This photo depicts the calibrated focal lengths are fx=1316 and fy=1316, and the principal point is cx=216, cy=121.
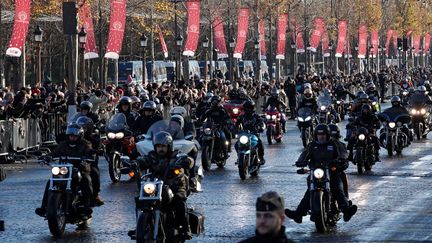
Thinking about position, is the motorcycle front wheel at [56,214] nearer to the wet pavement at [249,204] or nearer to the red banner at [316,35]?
A: the wet pavement at [249,204]

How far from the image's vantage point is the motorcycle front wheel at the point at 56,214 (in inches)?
590

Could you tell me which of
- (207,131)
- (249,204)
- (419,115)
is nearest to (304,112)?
(419,115)

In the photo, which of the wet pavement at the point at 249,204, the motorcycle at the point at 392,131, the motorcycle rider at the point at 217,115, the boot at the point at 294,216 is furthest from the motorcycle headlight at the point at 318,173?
the motorcycle at the point at 392,131

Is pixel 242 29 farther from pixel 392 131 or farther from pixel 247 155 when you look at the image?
pixel 247 155

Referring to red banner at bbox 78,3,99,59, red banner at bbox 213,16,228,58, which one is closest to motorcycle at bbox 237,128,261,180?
red banner at bbox 78,3,99,59

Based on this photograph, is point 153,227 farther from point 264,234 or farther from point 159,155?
point 264,234

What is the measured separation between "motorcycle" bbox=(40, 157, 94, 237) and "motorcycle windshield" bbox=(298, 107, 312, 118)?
1561cm

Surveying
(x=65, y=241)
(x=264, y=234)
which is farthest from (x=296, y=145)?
(x=264, y=234)

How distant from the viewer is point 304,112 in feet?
103

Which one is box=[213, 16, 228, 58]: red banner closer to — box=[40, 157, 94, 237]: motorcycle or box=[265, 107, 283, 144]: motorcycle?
box=[265, 107, 283, 144]: motorcycle

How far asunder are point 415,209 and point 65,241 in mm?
5500

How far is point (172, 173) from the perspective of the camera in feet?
44.2

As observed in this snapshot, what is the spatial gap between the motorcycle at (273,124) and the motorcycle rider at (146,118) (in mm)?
11742

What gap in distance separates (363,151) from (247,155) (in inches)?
102
